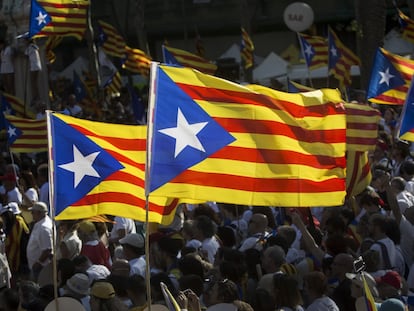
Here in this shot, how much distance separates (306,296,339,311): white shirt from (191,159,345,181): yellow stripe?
0.94m

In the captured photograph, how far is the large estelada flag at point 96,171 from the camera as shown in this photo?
823cm

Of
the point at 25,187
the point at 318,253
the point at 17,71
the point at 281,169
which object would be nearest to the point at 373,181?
the point at 318,253

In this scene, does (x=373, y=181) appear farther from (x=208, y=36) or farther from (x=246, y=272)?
(x=208, y=36)

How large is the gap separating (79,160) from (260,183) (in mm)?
1612

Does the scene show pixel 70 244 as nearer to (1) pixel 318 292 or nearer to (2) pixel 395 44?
(1) pixel 318 292

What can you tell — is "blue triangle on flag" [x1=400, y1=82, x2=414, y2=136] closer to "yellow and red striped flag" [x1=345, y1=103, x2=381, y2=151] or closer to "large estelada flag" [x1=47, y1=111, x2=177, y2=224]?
"yellow and red striped flag" [x1=345, y1=103, x2=381, y2=151]

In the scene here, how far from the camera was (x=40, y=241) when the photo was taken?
11.0 meters

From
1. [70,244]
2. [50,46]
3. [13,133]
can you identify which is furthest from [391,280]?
[50,46]

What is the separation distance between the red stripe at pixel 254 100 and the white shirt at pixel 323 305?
1358 millimetres

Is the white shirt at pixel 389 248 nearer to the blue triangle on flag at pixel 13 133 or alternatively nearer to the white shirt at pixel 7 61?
the blue triangle on flag at pixel 13 133

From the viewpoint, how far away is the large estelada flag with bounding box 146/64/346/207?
7094 millimetres

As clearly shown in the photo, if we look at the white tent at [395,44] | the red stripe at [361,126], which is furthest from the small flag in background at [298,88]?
the white tent at [395,44]

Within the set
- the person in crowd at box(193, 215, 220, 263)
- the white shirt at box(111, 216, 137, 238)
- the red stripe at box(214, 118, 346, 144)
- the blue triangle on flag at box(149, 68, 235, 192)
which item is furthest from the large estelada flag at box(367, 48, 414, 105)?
the blue triangle on flag at box(149, 68, 235, 192)

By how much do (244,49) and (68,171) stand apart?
58.6 feet
